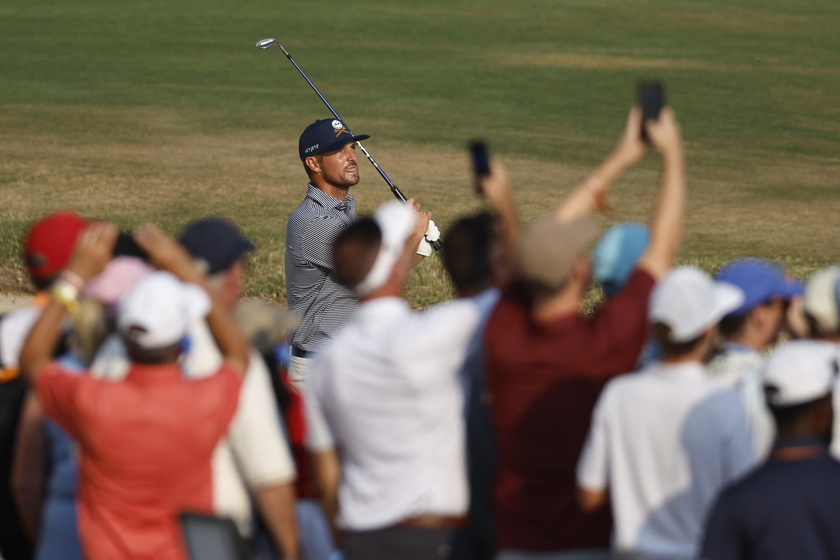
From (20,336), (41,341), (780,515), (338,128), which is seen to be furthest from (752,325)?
(338,128)

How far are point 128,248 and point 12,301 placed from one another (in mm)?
6544

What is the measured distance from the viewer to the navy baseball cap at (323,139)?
7867 millimetres

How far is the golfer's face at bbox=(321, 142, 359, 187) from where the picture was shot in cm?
787

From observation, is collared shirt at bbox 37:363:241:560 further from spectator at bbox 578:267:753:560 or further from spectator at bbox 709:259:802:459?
spectator at bbox 709:259:802:459

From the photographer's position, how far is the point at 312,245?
24.7 feet

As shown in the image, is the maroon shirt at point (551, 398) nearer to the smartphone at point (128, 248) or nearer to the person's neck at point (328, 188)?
the smartphone at point (128, 248)

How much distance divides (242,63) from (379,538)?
2623 centimetres

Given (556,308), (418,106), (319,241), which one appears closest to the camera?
(556,308)

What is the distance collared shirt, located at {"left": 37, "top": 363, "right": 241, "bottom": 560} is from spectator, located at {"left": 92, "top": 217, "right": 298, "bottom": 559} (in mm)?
→ 163

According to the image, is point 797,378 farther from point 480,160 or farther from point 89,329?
point 89,329

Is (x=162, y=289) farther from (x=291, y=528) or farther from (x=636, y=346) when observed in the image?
(x=636, y=346)

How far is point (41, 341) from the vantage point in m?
4.30

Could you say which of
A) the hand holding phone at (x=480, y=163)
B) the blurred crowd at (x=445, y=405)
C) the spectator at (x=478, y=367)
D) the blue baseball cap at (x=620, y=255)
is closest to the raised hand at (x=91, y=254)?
the blurred crowd at (x=445, y=405)

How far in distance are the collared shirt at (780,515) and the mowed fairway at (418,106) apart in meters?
7.23
